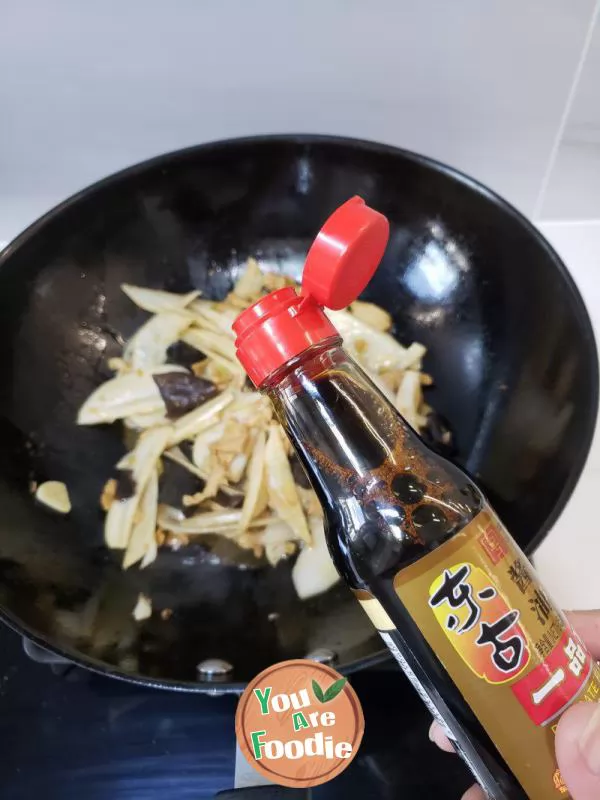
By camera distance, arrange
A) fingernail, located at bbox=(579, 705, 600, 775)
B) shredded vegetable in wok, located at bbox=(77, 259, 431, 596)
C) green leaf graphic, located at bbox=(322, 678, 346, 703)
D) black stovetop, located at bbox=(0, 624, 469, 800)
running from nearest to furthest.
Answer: fingernail, located at bbox=(579, 705, 600, 775)
green leaf graphic, located at bbox=(322, 678, 346, 703)
black stovetop, located at bbox=(0, 624, 469, 800)
shredded vegetable in wok, located at bbox=(77, 259, 431, 596)

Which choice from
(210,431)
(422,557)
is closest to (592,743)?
(422,557)

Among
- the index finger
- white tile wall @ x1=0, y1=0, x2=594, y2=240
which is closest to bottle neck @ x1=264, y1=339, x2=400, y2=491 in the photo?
the index finger

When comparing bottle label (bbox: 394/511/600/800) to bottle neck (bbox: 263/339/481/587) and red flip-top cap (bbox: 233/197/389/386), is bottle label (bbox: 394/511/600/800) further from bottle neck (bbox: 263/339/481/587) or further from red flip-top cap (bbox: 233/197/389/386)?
red flip-top cap (bbox: 233/197/389/386)

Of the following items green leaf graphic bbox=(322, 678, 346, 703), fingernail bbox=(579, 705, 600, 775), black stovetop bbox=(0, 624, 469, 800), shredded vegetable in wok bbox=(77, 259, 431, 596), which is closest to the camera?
fingernail bbox=(579, 705, 600, 775)

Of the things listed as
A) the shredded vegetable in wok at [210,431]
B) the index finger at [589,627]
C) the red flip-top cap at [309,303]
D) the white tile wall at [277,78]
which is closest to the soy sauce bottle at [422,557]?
the red flip-top cap at [309,303]

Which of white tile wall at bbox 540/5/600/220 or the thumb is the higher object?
white tile wall at bbox 540/5/600/220

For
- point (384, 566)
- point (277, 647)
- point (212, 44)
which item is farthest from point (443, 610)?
point (212, 44)

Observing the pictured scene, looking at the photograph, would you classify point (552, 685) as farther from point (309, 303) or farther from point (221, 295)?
point (221, 295)
